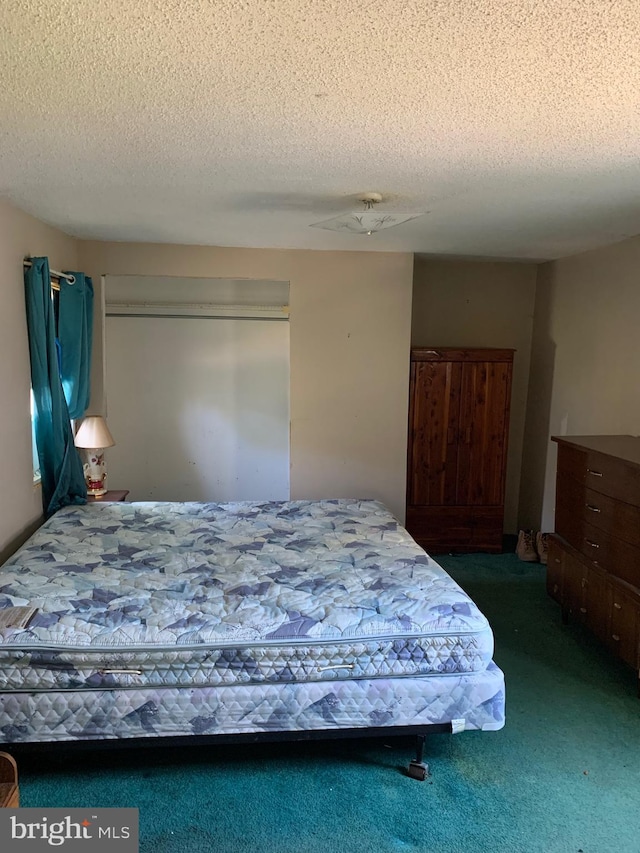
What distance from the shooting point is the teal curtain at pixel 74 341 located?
3.46 m

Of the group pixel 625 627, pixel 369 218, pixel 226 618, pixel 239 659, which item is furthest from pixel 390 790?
pixel 369 218

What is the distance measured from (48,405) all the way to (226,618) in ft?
5.80

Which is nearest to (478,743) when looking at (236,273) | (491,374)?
(491,374)

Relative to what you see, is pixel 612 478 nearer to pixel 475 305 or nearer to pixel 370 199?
pixel 370 199

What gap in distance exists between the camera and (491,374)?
4352 millimetres

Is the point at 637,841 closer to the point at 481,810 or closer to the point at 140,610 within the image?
the point at 481,810

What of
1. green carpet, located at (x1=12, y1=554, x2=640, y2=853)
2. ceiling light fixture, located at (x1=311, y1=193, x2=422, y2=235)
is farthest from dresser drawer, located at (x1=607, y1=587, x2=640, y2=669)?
ceiling light fixture, located at (x1=311, y1=193, x2=422, y2=235)

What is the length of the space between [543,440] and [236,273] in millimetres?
2692

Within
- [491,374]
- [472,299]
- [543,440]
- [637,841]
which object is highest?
[472,299]

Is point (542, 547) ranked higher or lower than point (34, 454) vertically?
lower

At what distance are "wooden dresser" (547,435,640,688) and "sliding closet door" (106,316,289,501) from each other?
273 cm

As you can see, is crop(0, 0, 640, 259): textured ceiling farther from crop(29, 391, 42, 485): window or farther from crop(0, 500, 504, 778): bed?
crop(0, 500, 504, 778): bed

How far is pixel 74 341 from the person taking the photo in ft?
11.5
